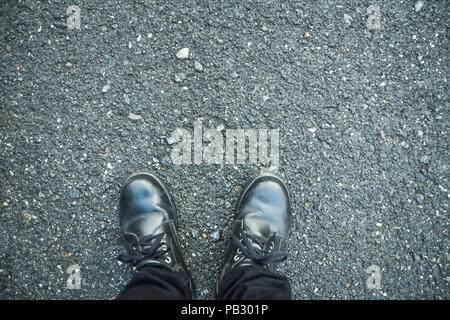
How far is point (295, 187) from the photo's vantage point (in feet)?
6.21

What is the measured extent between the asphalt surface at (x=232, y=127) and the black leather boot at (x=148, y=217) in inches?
2.8

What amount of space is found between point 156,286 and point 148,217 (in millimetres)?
416

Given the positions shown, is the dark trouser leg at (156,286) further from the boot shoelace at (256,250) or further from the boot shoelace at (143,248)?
the boot shoelace at (256,250)

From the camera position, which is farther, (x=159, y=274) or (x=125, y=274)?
(x=125, y=274)

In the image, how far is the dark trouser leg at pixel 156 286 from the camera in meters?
1.52

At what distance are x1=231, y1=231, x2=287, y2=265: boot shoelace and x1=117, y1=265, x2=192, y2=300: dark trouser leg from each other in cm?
35

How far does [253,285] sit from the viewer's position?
1560 millimetres

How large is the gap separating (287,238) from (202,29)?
1.36 meters

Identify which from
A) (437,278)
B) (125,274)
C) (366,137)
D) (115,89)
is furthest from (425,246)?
(115,89)

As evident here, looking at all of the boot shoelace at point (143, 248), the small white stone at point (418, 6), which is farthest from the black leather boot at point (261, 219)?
the small white stone at point (418, 6)

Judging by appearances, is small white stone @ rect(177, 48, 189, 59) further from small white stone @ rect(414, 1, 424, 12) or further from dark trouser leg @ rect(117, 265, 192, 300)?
small white stone @ rect(414, 1, 424, 12)

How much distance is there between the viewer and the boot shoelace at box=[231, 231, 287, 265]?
1750 mm

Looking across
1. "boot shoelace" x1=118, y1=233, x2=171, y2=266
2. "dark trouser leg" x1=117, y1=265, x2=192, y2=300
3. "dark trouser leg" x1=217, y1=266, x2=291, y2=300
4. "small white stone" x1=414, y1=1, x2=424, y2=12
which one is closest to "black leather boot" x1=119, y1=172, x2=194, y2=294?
"boot shoelace" x1=118, y1=233, x2=171, y2=266

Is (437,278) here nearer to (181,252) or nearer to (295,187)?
(295,187)
